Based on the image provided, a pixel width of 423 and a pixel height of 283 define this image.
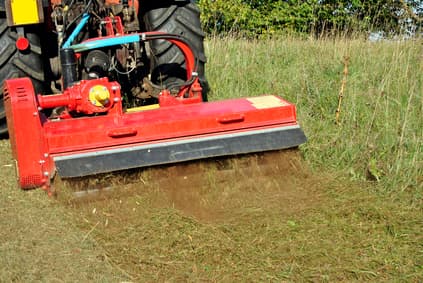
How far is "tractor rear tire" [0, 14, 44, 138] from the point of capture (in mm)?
4090

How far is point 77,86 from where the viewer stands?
3.42 m

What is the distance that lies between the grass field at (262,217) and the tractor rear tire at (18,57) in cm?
58

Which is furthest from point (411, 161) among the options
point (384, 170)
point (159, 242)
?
point (159, 242)

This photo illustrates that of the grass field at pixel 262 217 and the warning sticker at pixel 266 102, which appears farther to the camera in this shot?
the warning sticker at pixel 266 102

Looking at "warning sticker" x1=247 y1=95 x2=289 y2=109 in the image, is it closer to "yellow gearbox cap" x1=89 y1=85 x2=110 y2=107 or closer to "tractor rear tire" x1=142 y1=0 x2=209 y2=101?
"yellow gearbox cap" x1=89 y1=85 x2=110 y2=107

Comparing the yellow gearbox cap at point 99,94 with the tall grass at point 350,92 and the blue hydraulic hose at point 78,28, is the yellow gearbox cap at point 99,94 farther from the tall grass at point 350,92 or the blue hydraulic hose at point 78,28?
the tall grass at point 350,92

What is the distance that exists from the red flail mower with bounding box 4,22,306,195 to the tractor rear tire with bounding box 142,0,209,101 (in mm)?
1032

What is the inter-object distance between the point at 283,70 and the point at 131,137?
2.89m

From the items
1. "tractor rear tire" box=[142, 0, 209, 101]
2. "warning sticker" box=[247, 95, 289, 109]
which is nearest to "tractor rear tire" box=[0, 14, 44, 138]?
"tractor rear tire" box=[142, 0, 209, 101]

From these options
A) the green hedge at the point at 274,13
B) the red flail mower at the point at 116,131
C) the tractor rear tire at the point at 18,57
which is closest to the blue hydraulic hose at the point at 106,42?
the red flail mower at the point at 116,131

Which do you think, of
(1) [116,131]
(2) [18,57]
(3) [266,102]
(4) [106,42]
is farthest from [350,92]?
(2) [18,57]

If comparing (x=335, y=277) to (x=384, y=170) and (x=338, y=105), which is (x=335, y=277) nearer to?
(x=384, y=170)

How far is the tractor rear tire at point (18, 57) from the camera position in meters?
4.09

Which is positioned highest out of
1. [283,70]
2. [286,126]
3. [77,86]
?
[77,86]
